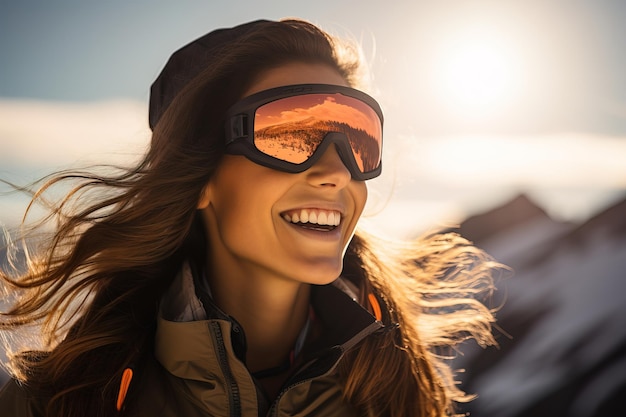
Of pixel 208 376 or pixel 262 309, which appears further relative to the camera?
pixel 262 309

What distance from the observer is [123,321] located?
2.59 meters

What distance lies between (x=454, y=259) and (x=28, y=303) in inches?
89.2

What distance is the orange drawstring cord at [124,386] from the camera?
2.26m

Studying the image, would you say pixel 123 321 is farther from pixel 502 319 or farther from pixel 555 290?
pixel 555 290

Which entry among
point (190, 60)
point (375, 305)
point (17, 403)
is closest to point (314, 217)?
point (375, 305)

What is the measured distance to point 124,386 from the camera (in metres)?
2.28

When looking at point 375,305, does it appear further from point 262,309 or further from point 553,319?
point 553,319

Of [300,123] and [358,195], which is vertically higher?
[300,123]

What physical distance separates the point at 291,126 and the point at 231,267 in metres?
0.69

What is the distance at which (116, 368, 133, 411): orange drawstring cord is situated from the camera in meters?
2.26

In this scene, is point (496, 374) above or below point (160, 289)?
below

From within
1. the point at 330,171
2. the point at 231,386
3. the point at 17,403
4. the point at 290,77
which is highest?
the point at 290,77

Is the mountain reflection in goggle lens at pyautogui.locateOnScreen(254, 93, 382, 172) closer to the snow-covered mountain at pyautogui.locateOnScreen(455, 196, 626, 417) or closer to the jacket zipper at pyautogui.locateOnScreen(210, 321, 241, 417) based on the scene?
the jacket zipper at pyautogui.locateOnScreen(210, 321, 241, 417)

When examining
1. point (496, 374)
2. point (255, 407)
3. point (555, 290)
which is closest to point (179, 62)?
point (255, 407)
